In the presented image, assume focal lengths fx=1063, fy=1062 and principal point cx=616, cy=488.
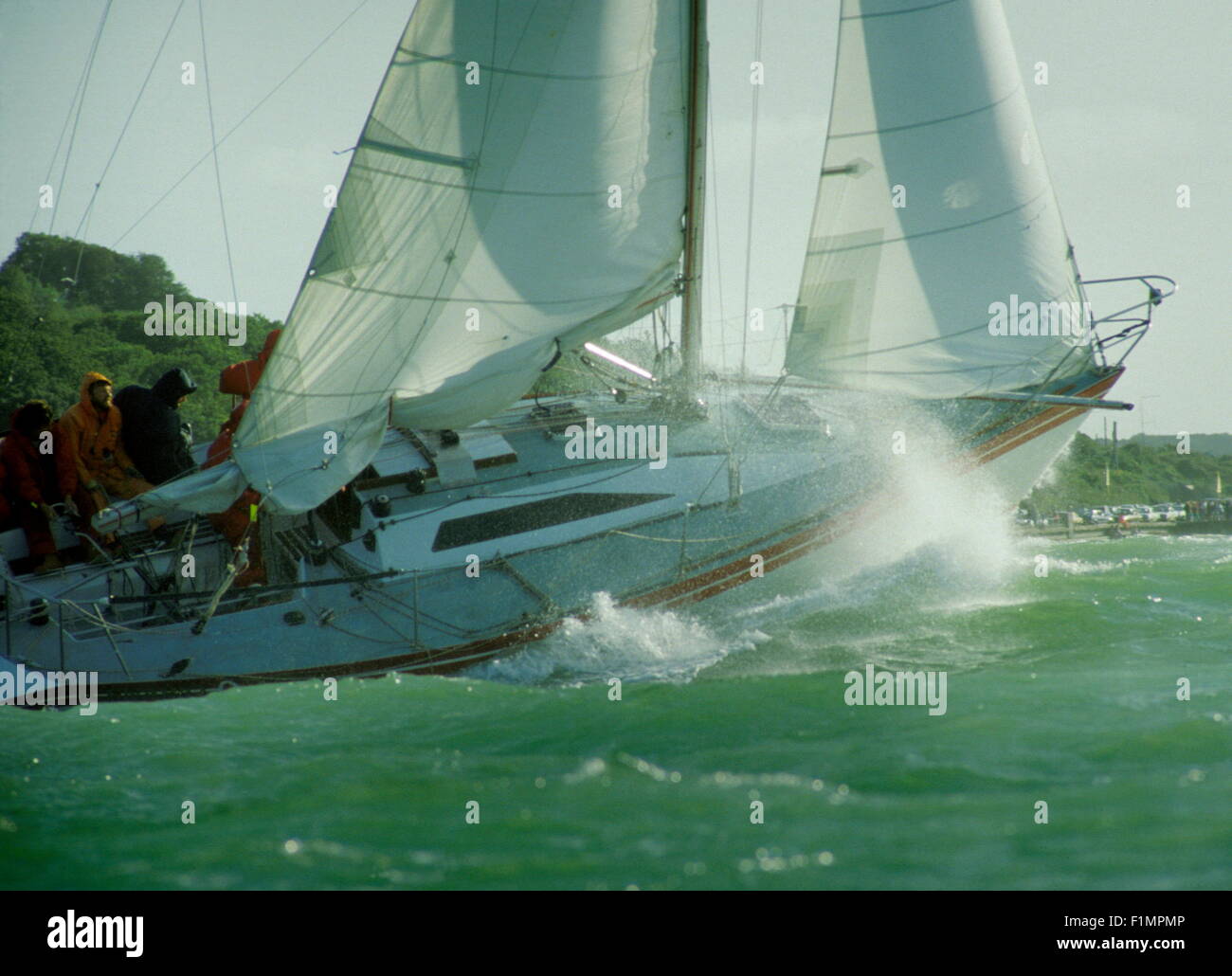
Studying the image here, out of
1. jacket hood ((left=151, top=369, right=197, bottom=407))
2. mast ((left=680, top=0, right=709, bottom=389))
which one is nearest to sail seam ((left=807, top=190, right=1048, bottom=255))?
mast ((left=680, top=0, right=709, bottom=389))

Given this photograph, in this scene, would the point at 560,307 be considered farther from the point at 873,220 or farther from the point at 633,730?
the point at 633,730

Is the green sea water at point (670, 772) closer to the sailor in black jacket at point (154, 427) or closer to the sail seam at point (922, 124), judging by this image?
the sailor in black jacket at point (154, 427)

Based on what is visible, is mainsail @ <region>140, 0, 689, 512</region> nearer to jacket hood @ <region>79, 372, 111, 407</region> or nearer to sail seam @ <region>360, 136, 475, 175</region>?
sail seam @ <region>360, 136, 475, 175</region>

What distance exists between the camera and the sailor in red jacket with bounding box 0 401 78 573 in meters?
8.59

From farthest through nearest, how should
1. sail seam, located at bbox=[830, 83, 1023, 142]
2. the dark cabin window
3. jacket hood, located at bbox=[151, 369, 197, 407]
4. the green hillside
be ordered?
the green hillside → sail seam, located at bbox=[830, 83, 1023, 142] → jacket hood, located at bbox=[151, 369, 197, 407] → the dark cabin window

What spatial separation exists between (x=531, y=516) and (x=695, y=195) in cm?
362

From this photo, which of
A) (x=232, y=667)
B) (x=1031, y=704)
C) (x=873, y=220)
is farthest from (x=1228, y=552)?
(x=232, y=667)

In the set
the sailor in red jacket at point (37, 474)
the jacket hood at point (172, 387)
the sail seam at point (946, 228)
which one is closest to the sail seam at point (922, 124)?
the sail seam at point (946, 228)

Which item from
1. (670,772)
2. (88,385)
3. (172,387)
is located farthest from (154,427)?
(670,772)

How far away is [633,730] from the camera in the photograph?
22.3 feet

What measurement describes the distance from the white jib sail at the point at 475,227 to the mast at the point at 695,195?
0.63ft

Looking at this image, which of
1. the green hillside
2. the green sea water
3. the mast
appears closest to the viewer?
the green sea water

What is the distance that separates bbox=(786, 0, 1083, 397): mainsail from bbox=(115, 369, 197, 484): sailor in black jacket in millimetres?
5974

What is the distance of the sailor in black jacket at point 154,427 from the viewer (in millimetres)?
9562
